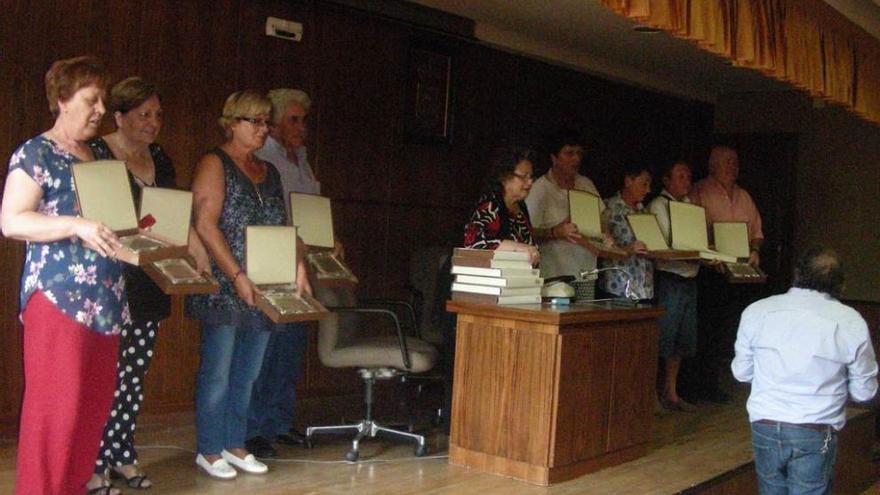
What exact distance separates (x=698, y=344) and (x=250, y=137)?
3510 millimetres

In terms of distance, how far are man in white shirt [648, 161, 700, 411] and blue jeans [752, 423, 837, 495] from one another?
2407mm

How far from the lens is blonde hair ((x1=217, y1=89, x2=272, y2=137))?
12.8ft

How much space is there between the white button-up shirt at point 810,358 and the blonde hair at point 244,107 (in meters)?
1.88

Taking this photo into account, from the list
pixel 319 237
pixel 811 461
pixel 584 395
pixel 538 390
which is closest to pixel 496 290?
pixel 538 390

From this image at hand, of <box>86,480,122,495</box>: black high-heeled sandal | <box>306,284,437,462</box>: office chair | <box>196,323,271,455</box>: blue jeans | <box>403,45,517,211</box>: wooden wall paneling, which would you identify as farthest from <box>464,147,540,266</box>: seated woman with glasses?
<box>86,480,122,495</box>: black high-heeled sandal

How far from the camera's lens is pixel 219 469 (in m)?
3.86

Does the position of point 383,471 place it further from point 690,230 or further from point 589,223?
point 690,230

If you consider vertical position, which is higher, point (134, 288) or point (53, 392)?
point (134, 288)

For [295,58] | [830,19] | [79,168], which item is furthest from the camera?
[830,19]

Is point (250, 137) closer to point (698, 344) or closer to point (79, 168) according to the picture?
point (79, 168)

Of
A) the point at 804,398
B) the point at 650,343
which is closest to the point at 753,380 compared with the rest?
the point at 804,398

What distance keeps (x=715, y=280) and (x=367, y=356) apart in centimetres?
300

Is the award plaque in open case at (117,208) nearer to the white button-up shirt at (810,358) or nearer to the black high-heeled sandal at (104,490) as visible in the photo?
the black high-heeled sandal at (104,490)

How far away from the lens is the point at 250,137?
3924 mm
